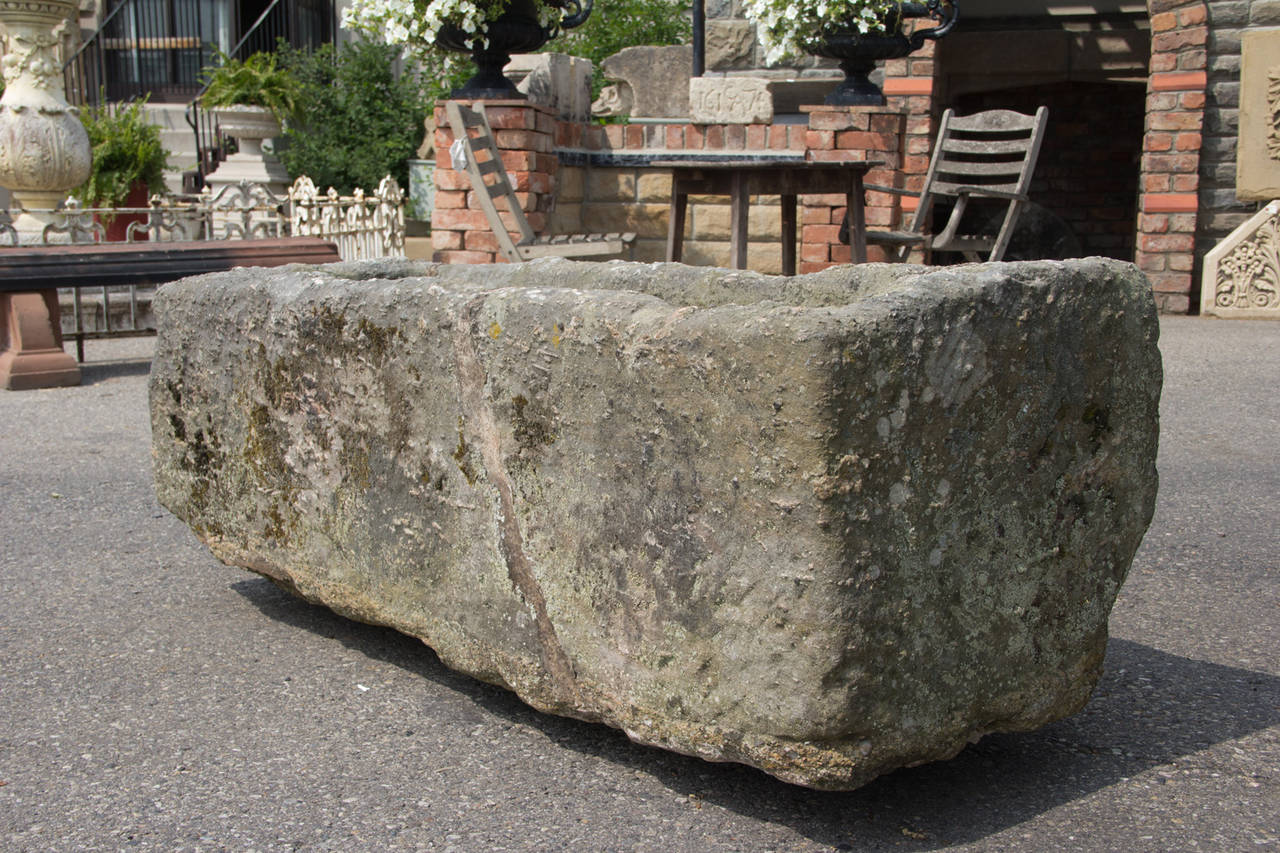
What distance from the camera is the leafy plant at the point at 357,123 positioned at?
39.5ft

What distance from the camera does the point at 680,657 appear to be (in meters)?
1.82

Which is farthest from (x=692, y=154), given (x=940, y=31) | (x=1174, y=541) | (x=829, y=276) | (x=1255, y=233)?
(x=829, y=276)

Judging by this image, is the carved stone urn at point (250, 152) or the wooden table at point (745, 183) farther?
the carved stone urn at point (250, 152)

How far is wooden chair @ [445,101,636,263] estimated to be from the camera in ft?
18.5

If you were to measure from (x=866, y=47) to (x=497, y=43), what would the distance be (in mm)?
2053

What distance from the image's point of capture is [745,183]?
5.47 metres

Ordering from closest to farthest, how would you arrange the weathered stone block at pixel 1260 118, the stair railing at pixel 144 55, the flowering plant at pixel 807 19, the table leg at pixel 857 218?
the table leg at pixel 857 218
the flowering plant at pixel 807 19
the weathered stone block at pixel 1260 118
the stair railing at pixel 144 55

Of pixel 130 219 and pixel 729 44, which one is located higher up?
pixel 729 44

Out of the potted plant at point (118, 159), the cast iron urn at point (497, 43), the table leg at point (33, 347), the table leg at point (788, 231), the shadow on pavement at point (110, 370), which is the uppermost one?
the cast iron urn at point (497, 43)

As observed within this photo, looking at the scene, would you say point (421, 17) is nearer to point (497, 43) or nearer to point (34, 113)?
point (497, 43)

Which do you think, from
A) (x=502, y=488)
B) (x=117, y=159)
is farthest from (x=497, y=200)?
(x=117, y=159)

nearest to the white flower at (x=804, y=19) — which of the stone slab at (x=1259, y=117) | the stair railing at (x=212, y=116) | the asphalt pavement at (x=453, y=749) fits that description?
the stone slab at (x=1259, y=117)

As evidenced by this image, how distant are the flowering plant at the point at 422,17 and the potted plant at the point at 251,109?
5540 mm

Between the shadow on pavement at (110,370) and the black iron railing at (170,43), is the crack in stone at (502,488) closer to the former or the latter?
the shadow on pavement at (110,370)
